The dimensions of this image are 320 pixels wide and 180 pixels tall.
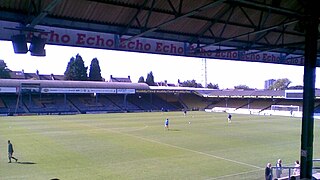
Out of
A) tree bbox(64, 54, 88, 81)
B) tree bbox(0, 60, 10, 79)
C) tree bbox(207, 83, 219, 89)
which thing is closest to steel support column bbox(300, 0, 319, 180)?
tree bbox(0, 60, 10, 79)

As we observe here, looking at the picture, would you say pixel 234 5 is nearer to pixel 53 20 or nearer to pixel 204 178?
pixel 53 20

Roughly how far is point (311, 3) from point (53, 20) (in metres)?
6.49

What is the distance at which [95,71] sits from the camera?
91.8m

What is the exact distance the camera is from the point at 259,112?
62219mm

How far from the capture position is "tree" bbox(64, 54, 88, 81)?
87.4 metres

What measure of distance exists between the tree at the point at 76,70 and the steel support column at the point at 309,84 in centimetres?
8338

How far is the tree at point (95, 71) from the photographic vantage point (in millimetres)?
91250

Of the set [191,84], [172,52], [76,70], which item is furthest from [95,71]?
[172,52]

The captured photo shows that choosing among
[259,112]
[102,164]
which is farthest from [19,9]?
[259,112]

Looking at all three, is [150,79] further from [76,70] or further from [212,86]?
[212,86]

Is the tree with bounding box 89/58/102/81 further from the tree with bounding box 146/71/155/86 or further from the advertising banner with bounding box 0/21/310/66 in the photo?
the advertising banner with bounding box 0/21/310/66

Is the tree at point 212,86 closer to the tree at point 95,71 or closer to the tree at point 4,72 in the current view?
the tree at point 95,71

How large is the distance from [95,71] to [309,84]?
86.7 metres

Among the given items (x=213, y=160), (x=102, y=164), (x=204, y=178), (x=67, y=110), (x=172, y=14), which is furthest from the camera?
(x=67, y=110)
